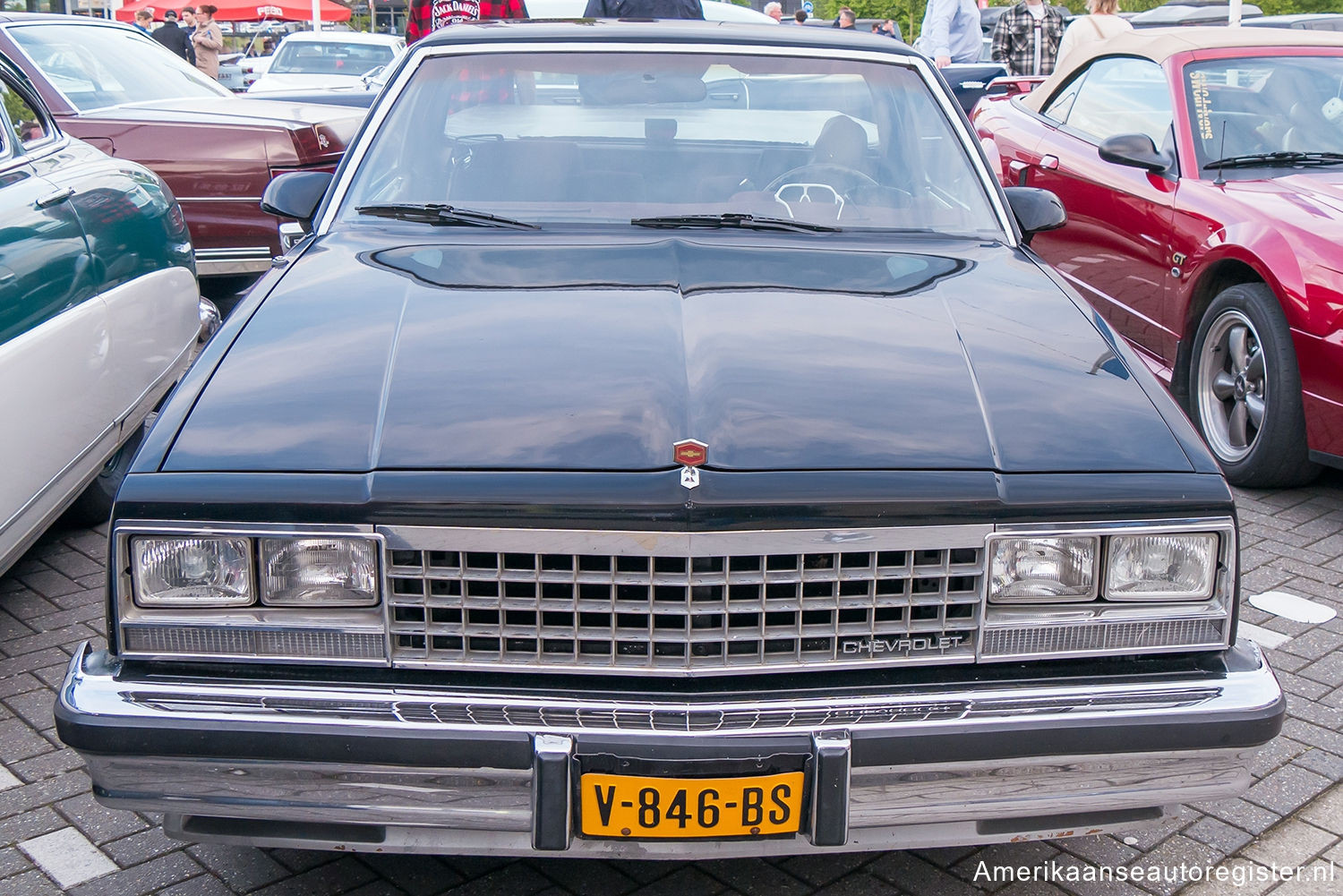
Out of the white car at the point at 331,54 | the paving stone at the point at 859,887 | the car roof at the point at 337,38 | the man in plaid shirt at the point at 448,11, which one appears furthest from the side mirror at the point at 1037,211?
the car roof at the point at 337,38

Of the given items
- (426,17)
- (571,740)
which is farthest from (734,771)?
(426,17)

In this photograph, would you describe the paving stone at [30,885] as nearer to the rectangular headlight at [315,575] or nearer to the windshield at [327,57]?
the rectangular headlight at [315,575]

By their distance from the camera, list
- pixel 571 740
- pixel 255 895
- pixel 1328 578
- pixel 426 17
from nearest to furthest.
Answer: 1. pixel 571 740
2. pixel 255 895
3. pixel 1328 578
4. pixel 426 17

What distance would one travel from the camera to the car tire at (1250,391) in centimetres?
473

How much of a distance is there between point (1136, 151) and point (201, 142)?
178 inches

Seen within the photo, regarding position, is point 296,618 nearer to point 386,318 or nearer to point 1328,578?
point 386,318

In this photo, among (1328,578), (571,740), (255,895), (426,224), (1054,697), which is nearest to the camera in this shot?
(571,740)

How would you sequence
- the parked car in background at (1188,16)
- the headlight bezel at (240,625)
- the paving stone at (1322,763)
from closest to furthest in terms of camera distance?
the headlight bezel at (240,625)
the paving stone at (1322,763)
the parked car in background at (1188,16)

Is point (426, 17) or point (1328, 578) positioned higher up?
point (426, 17)

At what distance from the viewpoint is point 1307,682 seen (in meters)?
3.58

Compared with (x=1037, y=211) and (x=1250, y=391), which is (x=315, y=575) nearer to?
(x=1037, y=211)

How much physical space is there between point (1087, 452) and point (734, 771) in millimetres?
863

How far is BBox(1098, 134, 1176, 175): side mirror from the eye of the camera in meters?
5.38

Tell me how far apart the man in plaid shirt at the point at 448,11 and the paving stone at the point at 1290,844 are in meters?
7.67
